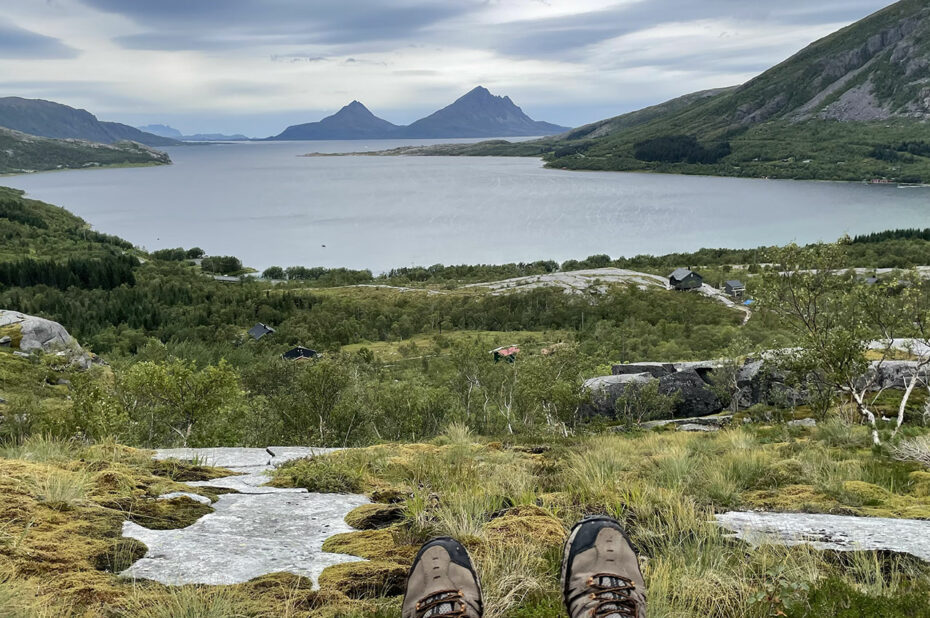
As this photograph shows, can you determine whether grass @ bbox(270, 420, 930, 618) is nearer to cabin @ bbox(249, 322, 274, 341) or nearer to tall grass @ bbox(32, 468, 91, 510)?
tall grass @ bbox(32, 468, 91, 510)

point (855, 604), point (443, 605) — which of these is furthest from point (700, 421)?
point (443, 605)

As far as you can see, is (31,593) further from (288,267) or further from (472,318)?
(288,267)

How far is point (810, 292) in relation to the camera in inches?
741

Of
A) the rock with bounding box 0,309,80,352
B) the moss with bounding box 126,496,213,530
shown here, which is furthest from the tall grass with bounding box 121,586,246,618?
the rock with bounding box 0,309,80,352

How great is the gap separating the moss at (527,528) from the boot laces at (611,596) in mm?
1182

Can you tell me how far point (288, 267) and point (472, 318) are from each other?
59008 mm

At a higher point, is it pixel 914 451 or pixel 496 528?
pixel 496 528

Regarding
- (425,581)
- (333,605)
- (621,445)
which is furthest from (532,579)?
(621,445)

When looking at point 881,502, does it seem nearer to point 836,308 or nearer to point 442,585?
point 442,585

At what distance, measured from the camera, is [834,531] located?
5.90 meters

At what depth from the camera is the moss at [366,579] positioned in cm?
482

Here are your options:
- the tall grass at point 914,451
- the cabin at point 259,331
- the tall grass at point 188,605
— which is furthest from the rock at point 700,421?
the cabin at point 259,331

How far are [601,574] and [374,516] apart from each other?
2.94m

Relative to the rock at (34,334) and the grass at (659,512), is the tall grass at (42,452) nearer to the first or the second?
the grass at (659,512)
